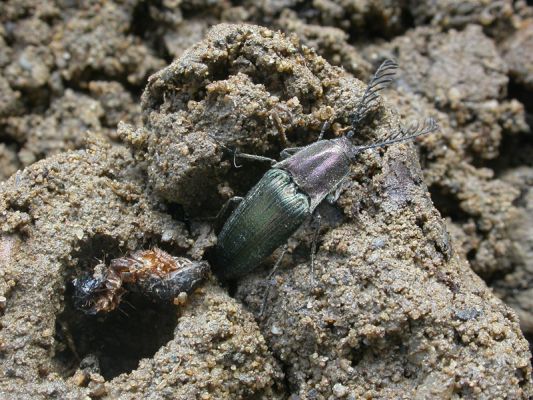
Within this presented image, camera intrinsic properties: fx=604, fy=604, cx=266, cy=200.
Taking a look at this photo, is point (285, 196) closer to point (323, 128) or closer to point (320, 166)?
point (320, 166)

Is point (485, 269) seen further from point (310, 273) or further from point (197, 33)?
point (197, 33)

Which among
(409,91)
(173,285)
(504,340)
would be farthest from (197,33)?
(504,340)

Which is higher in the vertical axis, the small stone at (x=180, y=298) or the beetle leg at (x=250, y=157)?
the beetle leg at (x=250, y=157)

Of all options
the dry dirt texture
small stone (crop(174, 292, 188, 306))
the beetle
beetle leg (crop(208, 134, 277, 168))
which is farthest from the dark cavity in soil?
beetle leg (crop(208, 134, 277, 168))

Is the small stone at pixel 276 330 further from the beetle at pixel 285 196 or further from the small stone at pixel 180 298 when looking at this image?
the small stone at pixel 180 298

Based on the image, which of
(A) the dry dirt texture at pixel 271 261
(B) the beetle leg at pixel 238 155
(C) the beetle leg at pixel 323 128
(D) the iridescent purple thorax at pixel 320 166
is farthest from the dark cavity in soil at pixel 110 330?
(C) the beetle leg at pixel 323 128

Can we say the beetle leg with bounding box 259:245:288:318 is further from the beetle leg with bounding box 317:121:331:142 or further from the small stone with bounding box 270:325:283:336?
the beetle leg with bounding box 317:121:331:142
